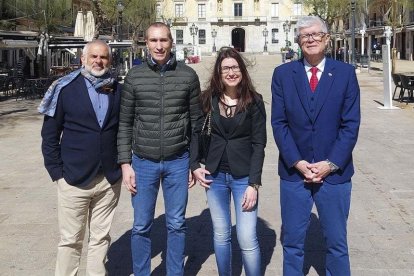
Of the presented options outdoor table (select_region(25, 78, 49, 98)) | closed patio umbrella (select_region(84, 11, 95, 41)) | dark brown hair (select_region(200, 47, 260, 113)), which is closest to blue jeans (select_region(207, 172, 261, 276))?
dark brown hair (select_region(200, 47, 260, 113))

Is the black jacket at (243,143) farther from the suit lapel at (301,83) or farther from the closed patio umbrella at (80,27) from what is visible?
the closed patio umbrella at (80,27)

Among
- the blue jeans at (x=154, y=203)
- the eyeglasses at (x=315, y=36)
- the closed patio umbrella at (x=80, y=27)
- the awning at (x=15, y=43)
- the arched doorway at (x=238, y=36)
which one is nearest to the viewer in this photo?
the eyeglasses at (x=315, y=36)

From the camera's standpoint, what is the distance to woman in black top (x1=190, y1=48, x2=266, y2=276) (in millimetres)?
3346

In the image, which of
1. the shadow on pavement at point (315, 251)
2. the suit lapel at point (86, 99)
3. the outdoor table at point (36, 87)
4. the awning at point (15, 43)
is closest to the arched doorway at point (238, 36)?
the awning at point (15, 43)

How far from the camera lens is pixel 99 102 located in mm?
3391

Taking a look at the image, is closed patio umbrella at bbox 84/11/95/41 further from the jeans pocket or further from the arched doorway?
the arched doorway

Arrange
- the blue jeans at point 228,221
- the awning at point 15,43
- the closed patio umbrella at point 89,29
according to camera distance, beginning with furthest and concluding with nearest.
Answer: the closed patio umbrella at point 89,29, the awning at point 15,43, the blue jeans at point 228,221

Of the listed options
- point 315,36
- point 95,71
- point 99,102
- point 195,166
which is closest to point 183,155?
point 195,166

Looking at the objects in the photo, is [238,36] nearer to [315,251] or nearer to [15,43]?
[15,43]

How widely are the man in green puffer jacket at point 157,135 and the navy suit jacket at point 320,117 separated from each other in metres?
0.59

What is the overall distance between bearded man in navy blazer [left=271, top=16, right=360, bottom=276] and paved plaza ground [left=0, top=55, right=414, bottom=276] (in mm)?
454

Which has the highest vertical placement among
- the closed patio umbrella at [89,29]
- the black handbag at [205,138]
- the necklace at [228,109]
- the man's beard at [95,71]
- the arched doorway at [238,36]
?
the arched doorway at [238,36]

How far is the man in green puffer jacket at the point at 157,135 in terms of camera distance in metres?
3.42

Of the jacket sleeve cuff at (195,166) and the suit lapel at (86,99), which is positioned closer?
the suit lapel at (86,99)
